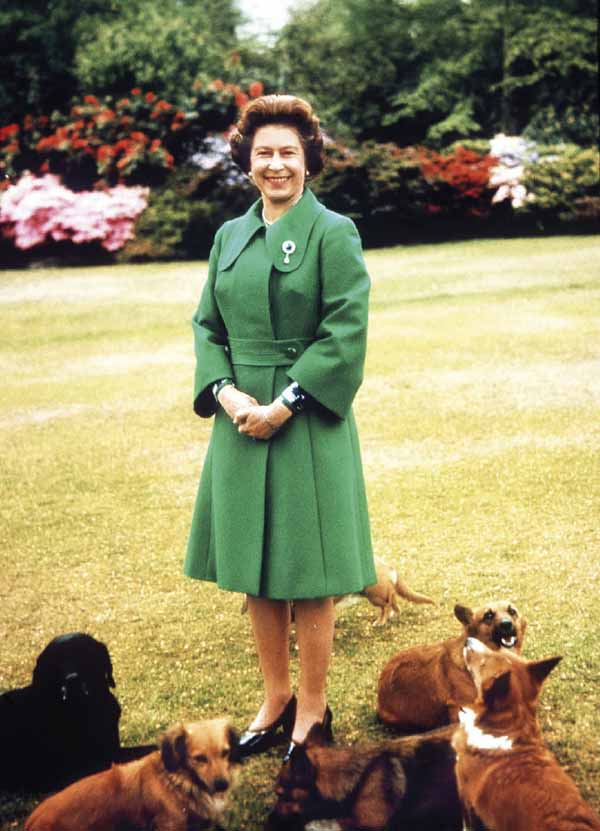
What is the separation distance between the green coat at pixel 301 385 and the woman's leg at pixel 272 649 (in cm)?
20

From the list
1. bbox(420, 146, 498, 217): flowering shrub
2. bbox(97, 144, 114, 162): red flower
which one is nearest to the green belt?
bbox(97, 144, 114, 162): red flower

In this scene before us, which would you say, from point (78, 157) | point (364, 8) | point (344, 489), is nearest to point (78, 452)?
point (344, 489)

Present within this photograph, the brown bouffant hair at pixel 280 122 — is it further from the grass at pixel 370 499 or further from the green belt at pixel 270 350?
the grass at pixel 370 499

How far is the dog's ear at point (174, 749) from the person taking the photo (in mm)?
2729

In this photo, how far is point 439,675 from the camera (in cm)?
338

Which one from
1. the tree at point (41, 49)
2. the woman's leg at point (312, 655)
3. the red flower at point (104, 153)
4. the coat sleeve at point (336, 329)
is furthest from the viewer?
the tree at point (41, 49)

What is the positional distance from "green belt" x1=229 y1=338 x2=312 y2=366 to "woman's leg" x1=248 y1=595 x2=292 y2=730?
77cm

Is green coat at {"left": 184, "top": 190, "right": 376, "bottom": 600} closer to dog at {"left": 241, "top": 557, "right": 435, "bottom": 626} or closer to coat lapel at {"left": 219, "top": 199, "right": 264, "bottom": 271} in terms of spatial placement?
coat lapel at {"left": 219, "top": 199, "right": 264, "bottom": 271}

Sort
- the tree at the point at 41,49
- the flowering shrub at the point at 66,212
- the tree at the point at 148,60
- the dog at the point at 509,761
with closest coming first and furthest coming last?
the dog at the point at 509,761 < the flowering shrub at the point at 66,212 < the tree at the point at 148,60 < the tree at the point at 41,49

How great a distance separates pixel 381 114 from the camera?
24906 mm

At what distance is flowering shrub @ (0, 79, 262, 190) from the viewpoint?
18672 millimetres

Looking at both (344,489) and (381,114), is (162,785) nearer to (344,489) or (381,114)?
(344,489)

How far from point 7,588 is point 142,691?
5.13ft

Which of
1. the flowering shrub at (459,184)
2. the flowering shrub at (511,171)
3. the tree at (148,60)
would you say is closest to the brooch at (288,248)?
the flowering shrub at (459,184)
